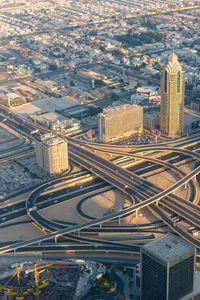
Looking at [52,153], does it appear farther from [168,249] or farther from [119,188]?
[168,249]

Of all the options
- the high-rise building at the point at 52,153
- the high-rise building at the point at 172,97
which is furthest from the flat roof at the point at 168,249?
the high-rise building at the point at 172,97

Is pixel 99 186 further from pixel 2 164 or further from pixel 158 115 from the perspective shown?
pixel 158 115

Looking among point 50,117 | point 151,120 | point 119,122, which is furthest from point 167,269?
point 50,117

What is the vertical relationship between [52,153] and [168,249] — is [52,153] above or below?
below

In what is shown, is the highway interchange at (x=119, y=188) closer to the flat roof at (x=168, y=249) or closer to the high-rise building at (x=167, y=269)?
the high-rise building at (x=167, y=269)

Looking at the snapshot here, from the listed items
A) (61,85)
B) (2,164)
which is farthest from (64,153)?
(61,85)

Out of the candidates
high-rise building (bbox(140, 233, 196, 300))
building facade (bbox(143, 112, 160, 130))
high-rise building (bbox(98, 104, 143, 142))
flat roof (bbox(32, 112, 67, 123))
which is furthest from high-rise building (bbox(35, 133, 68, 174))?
high-rise building (bbox(140, 233, 196, 300))

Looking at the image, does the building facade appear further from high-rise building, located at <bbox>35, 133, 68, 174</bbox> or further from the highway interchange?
high-rise building, located at <bbox>35, 133, 68, 174</bbox>
